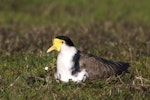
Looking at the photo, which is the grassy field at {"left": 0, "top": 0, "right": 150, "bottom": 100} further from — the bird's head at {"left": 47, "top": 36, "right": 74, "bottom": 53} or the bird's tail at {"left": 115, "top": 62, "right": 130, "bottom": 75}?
the bird's head at {"left": 47, "top": 36, "right": 74, "bottom": 53}

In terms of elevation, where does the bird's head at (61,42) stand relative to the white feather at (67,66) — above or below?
above

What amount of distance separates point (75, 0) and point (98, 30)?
4.08 meters

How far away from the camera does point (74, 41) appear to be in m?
12.2

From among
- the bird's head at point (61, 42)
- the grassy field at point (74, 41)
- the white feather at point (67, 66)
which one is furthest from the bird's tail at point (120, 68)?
the bird's head at point (61, 42)

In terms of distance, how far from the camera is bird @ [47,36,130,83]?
332 inches

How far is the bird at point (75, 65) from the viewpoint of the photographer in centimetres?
845

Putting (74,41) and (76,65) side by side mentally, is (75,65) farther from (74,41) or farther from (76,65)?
(74,41)

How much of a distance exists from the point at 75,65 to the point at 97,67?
0.41 metres

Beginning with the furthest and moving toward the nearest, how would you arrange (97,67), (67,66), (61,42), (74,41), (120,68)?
(74,41)
(120,68)
(97,67)
(61,42)
(67,66)

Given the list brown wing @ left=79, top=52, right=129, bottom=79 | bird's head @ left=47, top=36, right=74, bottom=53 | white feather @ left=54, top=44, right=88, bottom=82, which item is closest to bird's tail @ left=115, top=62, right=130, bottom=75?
brown wing @ left=79, top=52, right=129, bottom=79

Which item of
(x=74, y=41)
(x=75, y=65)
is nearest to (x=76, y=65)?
(x=75, y=65)

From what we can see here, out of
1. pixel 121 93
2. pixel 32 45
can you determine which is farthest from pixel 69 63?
pixel 32 45

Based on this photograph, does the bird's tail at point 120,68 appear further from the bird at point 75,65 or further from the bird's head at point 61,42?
the bird's head at point 61,42

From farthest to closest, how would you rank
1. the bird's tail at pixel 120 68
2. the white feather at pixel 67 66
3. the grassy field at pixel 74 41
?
the bird's tail at pixel 120 68 < the white feather at pixel 67 66 < the grassy field at pixel 74 41
